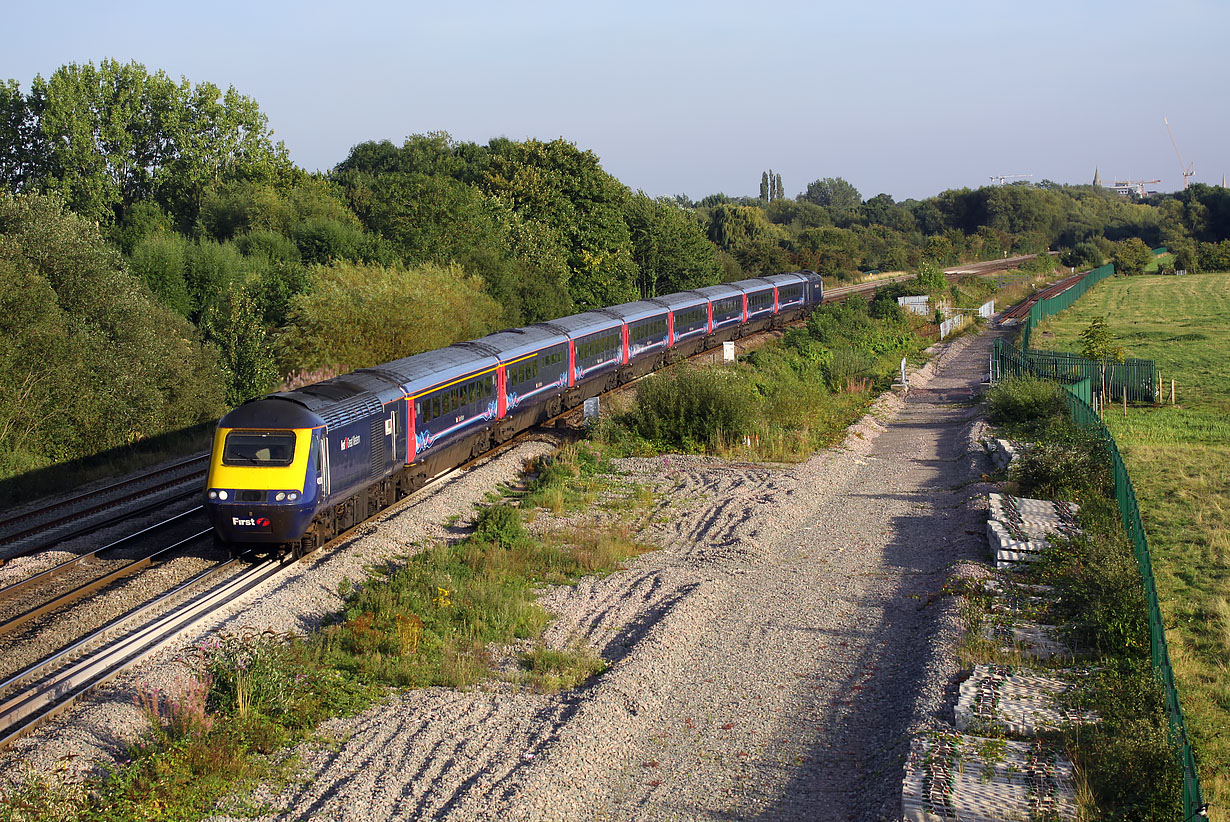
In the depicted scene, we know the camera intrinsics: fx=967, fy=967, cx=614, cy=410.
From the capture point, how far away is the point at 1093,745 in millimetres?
9180

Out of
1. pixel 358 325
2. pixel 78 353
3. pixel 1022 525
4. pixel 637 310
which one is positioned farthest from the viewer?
pixel 637 310

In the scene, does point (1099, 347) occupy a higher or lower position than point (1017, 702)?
higher

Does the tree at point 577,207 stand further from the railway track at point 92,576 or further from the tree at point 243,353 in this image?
the railway track at point 92,576

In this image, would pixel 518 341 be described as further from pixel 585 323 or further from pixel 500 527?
pixel 500 527

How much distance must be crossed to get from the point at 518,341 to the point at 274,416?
10.8 m

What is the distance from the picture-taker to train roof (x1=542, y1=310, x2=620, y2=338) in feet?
94.5

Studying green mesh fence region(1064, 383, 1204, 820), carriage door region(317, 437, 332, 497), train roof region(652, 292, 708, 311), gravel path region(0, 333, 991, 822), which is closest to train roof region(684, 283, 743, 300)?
train roof region(652, 292, 708, 311)

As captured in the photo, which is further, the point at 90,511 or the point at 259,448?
the point at 90,511

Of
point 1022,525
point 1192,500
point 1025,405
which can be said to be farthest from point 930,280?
point 1022,525

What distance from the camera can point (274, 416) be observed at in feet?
50.9

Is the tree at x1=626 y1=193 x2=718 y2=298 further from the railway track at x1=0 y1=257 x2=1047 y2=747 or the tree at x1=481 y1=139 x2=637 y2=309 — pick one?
the railway track at x1=0 y1=257 x2=1047 y2=747

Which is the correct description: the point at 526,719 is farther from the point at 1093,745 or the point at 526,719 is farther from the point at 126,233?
the point at 126,233

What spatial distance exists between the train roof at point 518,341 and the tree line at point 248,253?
20.9ft

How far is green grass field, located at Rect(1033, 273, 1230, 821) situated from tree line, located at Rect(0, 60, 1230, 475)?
72.0 feet
